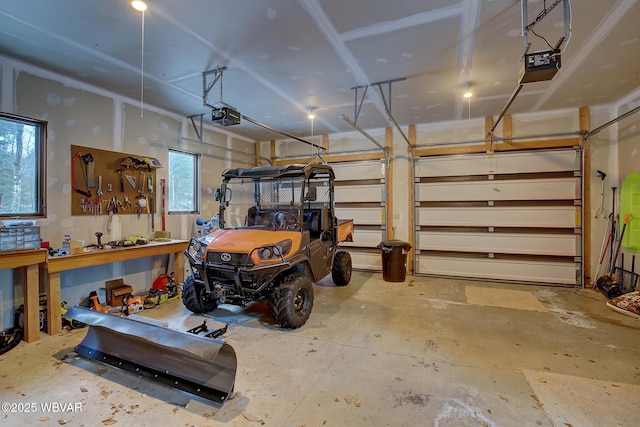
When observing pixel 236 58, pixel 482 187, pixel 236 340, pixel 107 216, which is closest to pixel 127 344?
pixel 236 340

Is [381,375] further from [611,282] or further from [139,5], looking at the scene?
[611,282]

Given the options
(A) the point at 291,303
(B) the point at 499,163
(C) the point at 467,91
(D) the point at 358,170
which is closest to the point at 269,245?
(A) the point at 291,303

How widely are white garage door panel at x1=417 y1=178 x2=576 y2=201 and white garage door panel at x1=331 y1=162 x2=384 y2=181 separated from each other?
3.27 ft

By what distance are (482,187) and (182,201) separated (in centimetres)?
591

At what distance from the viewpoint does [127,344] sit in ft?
8.36

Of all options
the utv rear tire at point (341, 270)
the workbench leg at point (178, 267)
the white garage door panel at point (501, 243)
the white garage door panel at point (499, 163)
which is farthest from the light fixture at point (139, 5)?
the white garage door panel at point (501, 243)

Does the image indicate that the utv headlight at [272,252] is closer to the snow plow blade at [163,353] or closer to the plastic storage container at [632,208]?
the snow plow blade at [163,353]

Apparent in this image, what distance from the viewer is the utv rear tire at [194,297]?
366 cm

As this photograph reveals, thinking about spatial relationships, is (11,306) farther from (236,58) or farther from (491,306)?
(491,306)

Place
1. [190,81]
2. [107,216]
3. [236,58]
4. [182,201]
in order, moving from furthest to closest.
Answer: [182,201] < [107,216] < [190,81] < [236,58]

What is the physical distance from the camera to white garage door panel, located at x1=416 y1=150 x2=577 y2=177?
5348mm

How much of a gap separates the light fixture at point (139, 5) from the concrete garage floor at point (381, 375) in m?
3.13

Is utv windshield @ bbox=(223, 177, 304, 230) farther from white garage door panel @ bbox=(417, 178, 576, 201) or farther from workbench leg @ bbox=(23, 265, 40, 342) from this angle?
white garage door panel @ bbox=(417, 178, 576, 201)

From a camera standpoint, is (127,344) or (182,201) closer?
(127,344)
